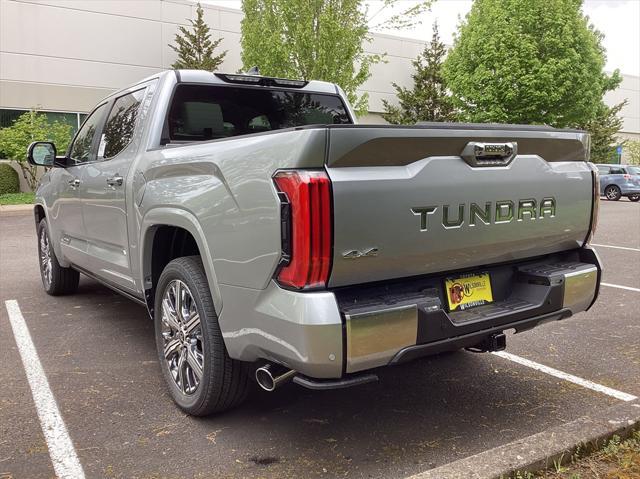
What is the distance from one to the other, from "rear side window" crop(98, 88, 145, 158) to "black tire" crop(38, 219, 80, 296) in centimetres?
186

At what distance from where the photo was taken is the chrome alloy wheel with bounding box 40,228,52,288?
626cm

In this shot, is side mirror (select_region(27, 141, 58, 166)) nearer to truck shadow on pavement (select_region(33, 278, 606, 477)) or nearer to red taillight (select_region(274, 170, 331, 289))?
truck shadow on pavement (select_region(33, 278, 606, 477))

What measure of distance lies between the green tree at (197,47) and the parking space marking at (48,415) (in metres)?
19.2

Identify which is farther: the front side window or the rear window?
the front side window

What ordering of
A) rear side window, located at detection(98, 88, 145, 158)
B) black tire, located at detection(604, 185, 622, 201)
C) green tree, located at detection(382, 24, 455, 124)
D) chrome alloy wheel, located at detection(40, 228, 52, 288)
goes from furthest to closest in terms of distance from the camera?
green tree, located at detection(382, 24, 455, 124) < black tire, located at detection(604, 185, 622, 201) < chrome alloy wheel, located at detection(40, 228, 52, 288) < rear side window, located at detection(98, 88, 145, 158)

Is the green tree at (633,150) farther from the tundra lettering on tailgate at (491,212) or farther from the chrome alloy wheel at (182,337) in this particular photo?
the chrome alloy wheel at (182,337)

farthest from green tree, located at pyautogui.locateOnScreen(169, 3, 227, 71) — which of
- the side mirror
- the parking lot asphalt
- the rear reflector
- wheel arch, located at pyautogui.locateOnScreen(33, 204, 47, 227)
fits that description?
the rear reflector

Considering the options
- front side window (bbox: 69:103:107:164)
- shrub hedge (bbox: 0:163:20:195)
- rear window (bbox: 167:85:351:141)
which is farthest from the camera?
shrub hedge (bbox: 0:163:20:195)

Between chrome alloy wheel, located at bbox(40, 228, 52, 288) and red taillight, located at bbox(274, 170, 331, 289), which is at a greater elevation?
red taillight, located at bbox(274, 170, 331, 289)

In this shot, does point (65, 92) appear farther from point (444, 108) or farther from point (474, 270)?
point (474, 270)

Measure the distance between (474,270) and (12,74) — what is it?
21605mm

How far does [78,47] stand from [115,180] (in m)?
19.9

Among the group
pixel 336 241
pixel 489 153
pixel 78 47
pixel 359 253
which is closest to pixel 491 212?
pixel 489 153

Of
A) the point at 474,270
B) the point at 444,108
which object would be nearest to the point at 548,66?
the point at 444,108
